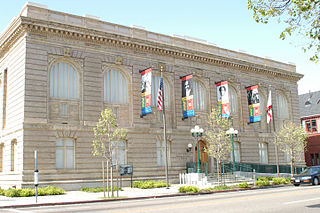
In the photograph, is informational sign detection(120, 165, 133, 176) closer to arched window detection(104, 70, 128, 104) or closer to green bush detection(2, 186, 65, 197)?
green bush detection(2, 186, 65, 197)

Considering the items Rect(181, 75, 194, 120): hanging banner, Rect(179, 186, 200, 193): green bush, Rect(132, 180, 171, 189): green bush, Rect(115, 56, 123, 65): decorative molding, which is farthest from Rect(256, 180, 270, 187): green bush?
Rect(115, 56, 123, 65): decorative molding

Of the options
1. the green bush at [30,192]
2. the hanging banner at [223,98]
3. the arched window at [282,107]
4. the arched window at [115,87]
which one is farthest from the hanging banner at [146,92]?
the arched window at [282,107]

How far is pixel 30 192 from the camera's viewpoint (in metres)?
25.9

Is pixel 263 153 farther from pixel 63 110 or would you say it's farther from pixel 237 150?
pixel 63 110

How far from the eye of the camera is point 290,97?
1993 inches

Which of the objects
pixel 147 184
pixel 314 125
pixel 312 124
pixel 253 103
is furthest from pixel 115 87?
pixel 312 124

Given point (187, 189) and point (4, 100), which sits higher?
point (4, 100)

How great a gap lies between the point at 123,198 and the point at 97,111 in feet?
38.6

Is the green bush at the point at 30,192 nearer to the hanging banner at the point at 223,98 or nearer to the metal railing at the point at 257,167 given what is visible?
the metal railing at the point at 257,167

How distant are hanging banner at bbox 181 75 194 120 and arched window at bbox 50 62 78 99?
36.0 ft

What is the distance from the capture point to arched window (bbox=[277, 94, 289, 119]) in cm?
4934

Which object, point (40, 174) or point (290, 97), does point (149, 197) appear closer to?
point (40, 174)

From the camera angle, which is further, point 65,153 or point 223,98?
point 223,98

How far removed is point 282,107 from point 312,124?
1468 cm
